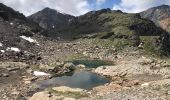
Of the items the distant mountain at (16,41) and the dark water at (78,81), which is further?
the distant mountain at (16,41)

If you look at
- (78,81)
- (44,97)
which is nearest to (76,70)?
(78,81)

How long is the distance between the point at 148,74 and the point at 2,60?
46.2 meters

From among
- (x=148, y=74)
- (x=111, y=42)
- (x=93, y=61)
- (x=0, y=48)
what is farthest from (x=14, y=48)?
(x=111, y=42)

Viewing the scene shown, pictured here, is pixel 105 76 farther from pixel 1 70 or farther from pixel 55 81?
pixel 1 70

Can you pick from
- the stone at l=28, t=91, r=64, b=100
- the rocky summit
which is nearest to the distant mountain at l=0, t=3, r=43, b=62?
the rocky summit

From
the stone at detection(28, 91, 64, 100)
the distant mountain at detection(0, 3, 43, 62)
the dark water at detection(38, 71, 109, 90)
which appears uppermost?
the distant mountain at detection(0, 3, 43, 62)

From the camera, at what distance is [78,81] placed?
96.6 m

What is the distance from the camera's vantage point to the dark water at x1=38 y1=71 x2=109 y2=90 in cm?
8838

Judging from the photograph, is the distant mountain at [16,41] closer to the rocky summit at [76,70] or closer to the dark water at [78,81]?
the rocky summit at [76,70]

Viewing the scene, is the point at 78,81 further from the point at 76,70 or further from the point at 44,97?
the point at 44,97

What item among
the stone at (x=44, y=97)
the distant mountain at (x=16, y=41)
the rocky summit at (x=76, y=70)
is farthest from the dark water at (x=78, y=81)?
the distant mountain at (x=16, y=41)

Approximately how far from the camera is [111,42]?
199 m

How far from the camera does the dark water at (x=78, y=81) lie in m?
88.4

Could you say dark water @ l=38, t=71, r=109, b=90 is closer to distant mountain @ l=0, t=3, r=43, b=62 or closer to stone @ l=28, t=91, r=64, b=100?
stone @ l=28, t=91, r=64, b=100
